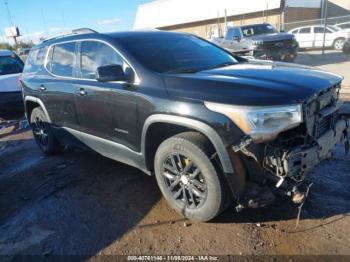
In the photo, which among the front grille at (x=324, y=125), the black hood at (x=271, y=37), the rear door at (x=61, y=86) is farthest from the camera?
the black hood at (x=271, y=37)

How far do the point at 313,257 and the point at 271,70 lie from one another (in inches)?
70.7

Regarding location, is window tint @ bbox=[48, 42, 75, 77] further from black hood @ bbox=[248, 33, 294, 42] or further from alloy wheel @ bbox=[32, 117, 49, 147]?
black hood @ bbox=[248, 33, 294, 42]

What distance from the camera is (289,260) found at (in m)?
2.92

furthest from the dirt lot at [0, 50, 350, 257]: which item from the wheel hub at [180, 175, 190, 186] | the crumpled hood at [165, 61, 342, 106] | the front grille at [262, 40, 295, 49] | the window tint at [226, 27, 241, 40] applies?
the window tint at [226, 27, 241, 40]

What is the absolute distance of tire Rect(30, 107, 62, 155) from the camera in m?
5.82

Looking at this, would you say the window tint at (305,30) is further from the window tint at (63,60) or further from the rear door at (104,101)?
the rear door at (104,101)

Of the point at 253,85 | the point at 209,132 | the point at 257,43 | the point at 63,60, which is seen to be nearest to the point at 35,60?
the point at 63,60

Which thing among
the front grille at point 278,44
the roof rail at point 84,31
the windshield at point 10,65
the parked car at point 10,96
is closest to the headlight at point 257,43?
the front grille at point 278,44

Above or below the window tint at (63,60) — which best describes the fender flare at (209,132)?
below

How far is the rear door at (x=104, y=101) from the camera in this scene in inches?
153

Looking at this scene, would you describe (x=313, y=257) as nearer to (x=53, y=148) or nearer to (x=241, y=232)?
(x=241, y=232)

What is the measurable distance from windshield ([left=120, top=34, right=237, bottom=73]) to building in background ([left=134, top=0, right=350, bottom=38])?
20971 millimetres

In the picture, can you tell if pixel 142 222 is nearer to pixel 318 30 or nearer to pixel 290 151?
pixel 290 151

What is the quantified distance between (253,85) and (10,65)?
30.0ft
